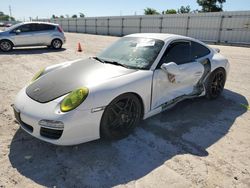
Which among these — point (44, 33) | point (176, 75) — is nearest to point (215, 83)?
point (176, 75)

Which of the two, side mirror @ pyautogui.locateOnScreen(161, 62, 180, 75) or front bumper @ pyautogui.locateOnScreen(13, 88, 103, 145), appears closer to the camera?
front bumper @ pyautogui.locateOnScreen(13, 88, 103, 145)

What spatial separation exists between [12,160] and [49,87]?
1.07 m

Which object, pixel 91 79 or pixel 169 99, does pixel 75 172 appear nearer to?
pixel 91 79

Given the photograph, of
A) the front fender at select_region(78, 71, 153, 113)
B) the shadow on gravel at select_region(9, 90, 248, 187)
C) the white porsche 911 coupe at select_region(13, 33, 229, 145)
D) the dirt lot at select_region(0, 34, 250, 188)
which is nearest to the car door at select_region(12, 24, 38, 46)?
the dirt lot at select_region(0, 34, 250, 188)

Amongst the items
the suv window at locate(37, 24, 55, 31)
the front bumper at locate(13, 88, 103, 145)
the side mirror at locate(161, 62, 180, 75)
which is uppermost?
the suv window at locate(37, 24, 55, 31)

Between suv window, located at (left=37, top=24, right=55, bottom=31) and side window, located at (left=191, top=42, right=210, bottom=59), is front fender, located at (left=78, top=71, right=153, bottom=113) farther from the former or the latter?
suv window, located at (left=37, top=24, right=55, bottom=31)

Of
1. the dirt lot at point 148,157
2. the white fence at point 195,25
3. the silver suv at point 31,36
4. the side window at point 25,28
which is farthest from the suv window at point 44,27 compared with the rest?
the white fence at point 195,25

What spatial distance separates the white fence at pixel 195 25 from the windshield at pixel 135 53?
19.0 metres

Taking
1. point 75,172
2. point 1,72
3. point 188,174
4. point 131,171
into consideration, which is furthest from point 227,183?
point 1,72

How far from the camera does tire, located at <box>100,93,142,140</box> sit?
3.05m

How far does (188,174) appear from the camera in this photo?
104 inches

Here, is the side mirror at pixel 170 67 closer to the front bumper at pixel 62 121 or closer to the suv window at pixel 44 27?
the front bumper at pixel 62 121

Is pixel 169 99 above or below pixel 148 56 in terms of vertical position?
below

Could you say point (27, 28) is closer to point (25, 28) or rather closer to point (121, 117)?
point (25, 28)
